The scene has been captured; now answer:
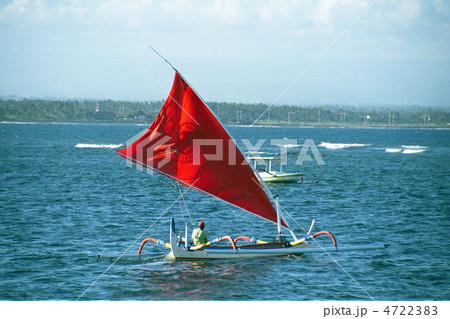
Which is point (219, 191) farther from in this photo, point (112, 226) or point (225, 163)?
point (112, 226)

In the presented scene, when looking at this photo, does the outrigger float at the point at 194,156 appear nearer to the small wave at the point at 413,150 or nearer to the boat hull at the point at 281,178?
the boat hull at the point at 281,178

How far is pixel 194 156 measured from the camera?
27.3 meters

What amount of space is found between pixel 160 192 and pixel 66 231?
21.5 meters

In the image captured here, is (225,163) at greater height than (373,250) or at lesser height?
greater

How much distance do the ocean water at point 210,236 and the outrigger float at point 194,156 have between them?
837 mm

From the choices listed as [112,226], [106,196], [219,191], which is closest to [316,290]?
[219,191]

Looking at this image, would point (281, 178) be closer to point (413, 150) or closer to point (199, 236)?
point (199, 236)

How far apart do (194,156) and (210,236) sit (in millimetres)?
8180

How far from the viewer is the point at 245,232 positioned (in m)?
35.4

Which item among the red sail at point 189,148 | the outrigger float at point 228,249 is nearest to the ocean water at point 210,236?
the outrigger float at point 228,249

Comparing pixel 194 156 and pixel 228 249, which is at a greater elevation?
pixel 194 156

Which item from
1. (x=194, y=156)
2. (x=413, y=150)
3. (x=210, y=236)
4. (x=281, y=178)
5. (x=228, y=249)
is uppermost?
(x=194, y=156)

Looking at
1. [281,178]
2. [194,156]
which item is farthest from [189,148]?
[281,178]

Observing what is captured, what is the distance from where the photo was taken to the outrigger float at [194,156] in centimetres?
2681
